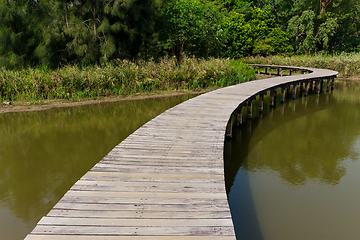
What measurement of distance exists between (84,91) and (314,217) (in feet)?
31.5

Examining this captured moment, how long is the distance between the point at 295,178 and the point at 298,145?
1882 mm

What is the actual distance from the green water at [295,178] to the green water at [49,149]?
2792mm

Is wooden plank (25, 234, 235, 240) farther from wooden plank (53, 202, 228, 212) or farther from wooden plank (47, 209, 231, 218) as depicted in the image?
wooden plank (53, 202, 228, 212)

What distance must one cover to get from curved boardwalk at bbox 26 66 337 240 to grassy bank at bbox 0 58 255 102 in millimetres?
7270

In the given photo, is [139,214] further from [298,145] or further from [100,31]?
[100,31]

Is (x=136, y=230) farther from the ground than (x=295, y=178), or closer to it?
farther from the ground

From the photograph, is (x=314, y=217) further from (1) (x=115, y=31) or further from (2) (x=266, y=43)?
(2) (x=266, y=43)

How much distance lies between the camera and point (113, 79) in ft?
38.9

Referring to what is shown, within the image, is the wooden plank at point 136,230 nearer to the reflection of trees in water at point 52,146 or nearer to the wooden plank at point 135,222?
the wooden plank at point 135,222

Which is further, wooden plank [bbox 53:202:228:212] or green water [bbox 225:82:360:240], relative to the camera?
green water [bbox 225:82:360:240]

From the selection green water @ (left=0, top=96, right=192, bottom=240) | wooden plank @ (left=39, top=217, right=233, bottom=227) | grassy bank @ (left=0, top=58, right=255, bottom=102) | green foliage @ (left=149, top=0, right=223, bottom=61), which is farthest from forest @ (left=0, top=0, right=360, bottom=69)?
wooden plank @ (left=39, top=217, right=233, bottom=227)

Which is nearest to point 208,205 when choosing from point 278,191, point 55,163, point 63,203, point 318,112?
point 63,203

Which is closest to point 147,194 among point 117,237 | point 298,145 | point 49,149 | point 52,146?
point 117,237

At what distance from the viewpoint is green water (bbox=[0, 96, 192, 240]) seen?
13.4ft
